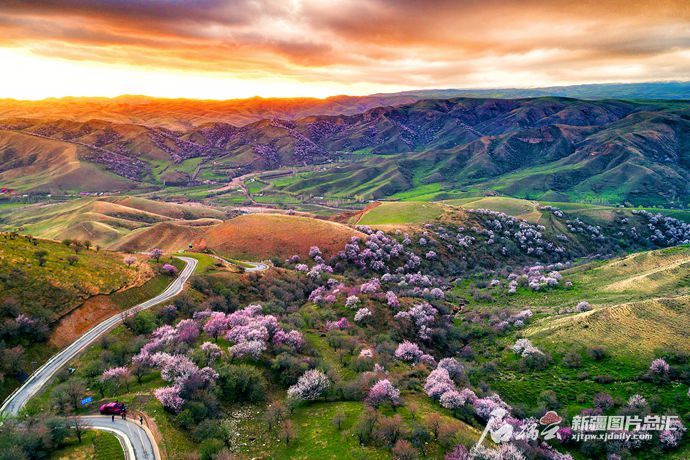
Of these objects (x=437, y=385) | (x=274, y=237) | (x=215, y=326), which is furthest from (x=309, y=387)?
(x=274, y=237)

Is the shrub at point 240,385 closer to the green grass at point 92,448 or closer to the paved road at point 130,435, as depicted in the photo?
the paved road at point 130,435

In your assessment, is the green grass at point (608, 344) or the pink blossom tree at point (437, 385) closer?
Answer: the pink blossom tree at point (437, 385)

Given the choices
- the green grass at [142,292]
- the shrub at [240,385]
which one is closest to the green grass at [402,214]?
the green grass at [142,292]

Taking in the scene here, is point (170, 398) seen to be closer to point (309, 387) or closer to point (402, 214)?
point (309, 387)

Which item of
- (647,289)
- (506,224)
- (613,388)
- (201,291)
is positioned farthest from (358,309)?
(506,224)

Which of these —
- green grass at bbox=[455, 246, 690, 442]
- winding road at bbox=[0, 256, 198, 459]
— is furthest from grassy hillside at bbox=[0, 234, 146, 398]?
green grass at bbox=[455, 246, 690, 442]

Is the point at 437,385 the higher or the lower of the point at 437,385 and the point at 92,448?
the lower

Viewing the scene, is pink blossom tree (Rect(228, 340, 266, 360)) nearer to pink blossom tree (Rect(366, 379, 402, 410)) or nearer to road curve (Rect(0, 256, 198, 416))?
pink blossom tree (Rect(366, 379, 402, 410))
